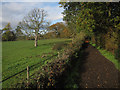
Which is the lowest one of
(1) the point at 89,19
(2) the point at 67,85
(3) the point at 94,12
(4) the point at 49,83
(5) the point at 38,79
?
(2) the point at 67,85

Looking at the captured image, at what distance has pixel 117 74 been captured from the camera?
4.67m

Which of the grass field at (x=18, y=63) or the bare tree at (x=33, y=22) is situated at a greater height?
the bare tree at (x=33, y=22)

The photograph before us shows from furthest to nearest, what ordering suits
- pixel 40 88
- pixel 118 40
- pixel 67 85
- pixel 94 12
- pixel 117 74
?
pixel 94 12 < pixel 118 40 < pixel 117 74 < pixel 67 85 < pixel 40 88

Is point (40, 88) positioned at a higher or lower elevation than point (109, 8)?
lower

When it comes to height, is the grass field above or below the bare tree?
below

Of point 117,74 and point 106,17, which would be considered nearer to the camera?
point 117,74

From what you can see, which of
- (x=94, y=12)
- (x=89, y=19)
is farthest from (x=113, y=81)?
(x=94, y=12)

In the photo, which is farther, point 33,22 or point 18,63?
point 33,22

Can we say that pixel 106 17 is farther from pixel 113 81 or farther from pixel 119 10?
pixel 113 81

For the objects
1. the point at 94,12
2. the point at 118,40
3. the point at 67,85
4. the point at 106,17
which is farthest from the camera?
the point at 106,17

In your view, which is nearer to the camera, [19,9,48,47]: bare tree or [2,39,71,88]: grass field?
[2,39,71,88]: grass field

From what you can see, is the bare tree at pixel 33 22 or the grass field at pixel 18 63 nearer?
the grass field at pixel 18 63

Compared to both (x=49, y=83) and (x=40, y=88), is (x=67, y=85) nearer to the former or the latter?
(x=49, y=83)

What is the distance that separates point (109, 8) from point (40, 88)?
7.24 m
